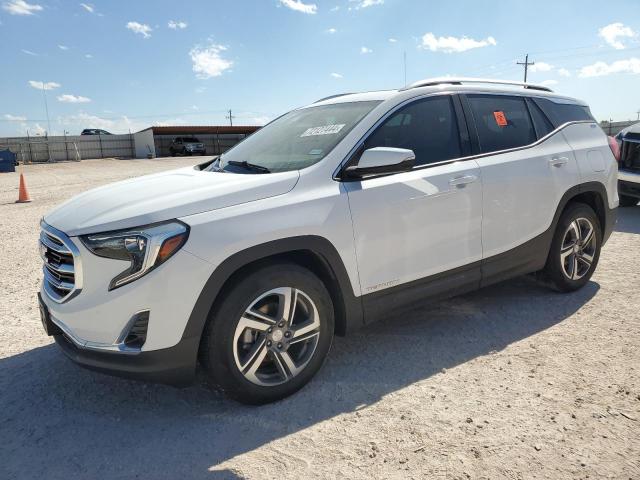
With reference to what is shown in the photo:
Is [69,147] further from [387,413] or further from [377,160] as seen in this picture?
[387,413]

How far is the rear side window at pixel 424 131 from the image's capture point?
3.27 metres

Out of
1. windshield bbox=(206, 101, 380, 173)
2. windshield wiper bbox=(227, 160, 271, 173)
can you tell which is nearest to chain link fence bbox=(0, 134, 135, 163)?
windshield bbox=(206, 101, 380, 173)

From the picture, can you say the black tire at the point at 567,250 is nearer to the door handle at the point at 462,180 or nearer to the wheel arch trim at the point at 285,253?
the door handle at the point at 462,180

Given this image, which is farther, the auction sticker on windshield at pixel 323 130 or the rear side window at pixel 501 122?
the rear side window at pixel 501 122

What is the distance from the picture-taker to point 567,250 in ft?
14.3

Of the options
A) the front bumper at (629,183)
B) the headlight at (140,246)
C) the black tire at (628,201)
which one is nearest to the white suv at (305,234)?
the headlight at (140,246)

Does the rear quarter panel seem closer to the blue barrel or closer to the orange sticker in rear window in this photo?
the orange sticker in rear window

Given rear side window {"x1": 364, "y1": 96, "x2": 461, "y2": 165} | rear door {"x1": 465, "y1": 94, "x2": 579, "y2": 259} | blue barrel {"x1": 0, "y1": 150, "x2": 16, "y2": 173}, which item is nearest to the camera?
rear side window {"x1": 364, "y1": 96, "x2": 461, "y2": 165}

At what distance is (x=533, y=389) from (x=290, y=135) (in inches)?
91.3

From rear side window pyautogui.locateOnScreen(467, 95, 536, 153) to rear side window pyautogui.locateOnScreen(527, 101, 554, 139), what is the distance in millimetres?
58

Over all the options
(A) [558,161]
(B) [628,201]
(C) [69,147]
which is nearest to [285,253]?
(A) [558,161]

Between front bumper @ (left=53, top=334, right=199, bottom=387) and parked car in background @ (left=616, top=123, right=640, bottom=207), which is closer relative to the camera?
front bumper @ (left=53, top=334, right=199, bottom=387)

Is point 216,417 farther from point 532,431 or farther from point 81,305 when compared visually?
point 532,431

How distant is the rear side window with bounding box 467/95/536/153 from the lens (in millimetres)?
3742
